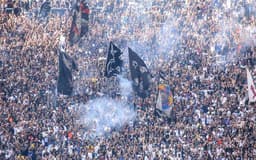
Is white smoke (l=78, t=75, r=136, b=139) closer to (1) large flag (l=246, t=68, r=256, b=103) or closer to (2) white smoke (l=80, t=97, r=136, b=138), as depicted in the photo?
(2) white smoke (l=80, t=97, r=136, b=138)

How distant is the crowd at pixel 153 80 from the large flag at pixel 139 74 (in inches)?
69.4

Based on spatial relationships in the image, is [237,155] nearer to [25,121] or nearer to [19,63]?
[25,121]

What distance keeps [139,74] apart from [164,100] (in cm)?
118

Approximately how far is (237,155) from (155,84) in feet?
18.1

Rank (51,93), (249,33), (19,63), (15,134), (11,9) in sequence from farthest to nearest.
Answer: (11,9) → (249,33) → (19,63) → (51,93) → (15,134)

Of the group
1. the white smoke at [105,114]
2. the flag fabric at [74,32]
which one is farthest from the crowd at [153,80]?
the flag fabric at [74,32]

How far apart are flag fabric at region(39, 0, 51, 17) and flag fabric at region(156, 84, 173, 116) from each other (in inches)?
475

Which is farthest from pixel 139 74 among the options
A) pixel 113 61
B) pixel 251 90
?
pixel 251 90

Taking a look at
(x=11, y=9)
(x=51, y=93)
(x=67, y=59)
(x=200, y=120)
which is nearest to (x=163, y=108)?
(x=200, y=120)

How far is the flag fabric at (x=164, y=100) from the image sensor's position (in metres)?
21.1

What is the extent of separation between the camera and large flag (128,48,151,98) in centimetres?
2072

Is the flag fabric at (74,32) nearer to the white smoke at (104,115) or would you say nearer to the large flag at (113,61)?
the white smoke at (104,115)

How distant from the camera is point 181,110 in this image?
928 inches

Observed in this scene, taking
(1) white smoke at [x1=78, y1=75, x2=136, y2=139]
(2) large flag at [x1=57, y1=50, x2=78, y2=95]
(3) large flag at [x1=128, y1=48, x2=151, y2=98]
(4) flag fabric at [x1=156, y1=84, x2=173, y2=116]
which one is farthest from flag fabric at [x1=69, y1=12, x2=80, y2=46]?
(4) flag fabric at [x1=156, y1=84, x2=173, y2=116]
